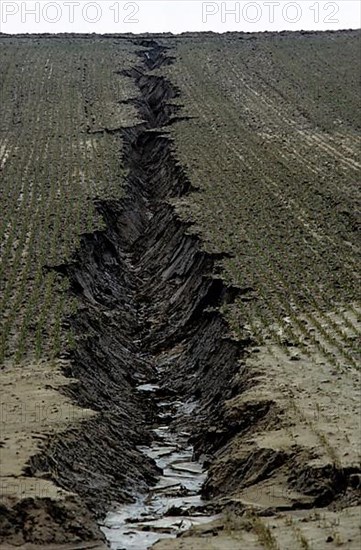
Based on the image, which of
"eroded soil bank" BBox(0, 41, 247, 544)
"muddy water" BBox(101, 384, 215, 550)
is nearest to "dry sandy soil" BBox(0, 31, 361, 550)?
"eroded soil bank" BBox(0, 41, 247, 544)

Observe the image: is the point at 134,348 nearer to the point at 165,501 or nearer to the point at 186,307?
the point at 186,307

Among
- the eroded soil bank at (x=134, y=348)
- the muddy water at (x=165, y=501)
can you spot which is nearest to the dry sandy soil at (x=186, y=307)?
the eroded soil bank at (x=134, y=348)

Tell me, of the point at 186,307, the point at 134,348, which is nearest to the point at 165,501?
the point at 134,348

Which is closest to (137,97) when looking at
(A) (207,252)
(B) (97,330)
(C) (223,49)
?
(C) (223,49)

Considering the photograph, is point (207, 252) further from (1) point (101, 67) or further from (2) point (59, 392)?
(1) point (101, 67)

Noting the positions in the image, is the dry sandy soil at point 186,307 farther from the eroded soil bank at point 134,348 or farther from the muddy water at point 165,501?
the muddy water at point 165,501

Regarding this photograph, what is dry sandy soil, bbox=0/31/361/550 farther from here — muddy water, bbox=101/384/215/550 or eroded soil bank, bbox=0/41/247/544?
muddy water, bbox=101/384/215/550
